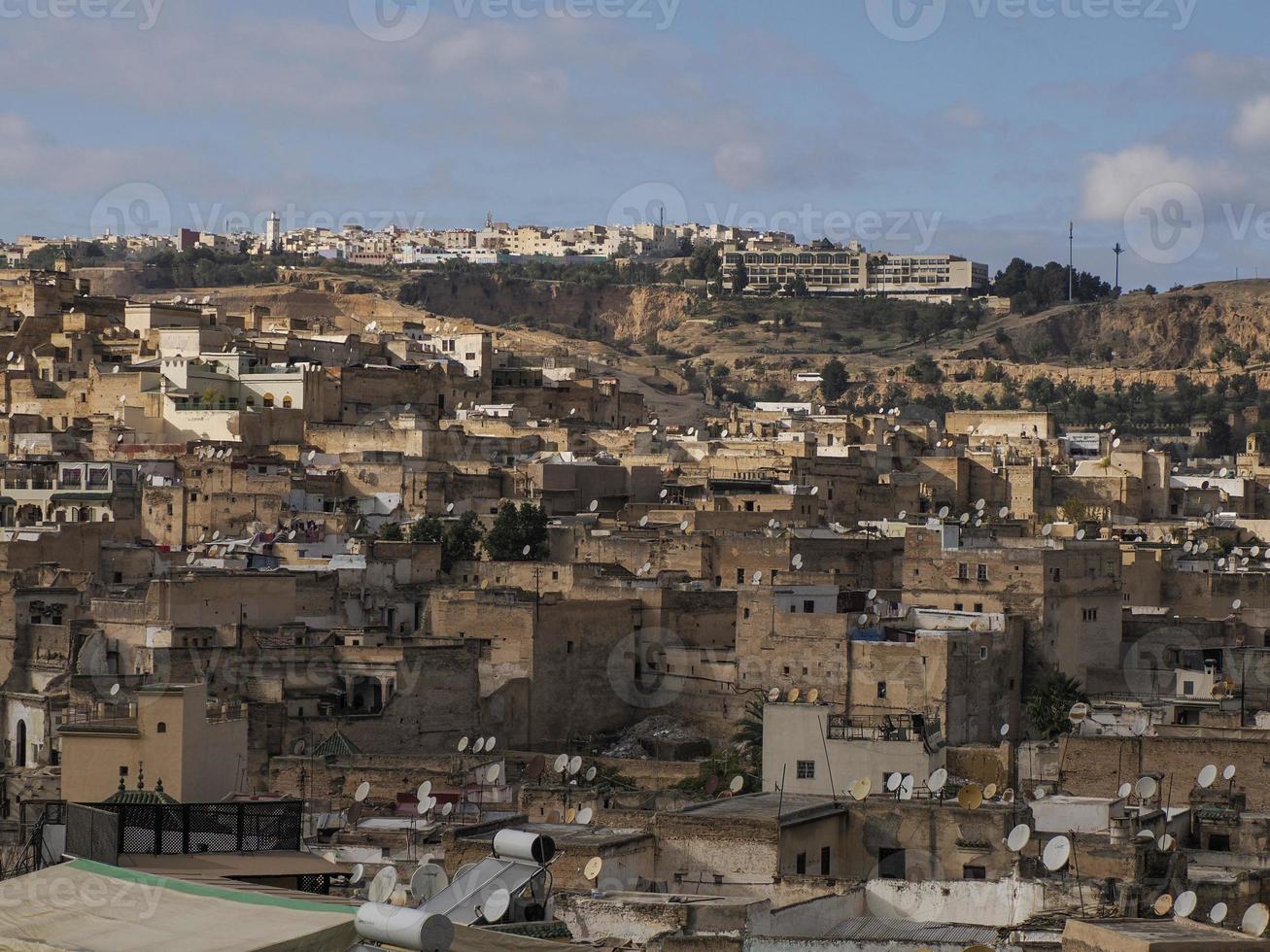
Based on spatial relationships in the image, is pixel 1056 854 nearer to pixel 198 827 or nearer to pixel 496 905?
pixel 496 905

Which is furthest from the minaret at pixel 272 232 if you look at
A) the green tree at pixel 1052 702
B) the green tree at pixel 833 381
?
the green tree at pixel 1052 702

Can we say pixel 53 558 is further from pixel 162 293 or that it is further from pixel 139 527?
pixel 162 293

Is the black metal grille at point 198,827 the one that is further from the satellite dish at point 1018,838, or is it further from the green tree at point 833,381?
the green tree at point 833,381

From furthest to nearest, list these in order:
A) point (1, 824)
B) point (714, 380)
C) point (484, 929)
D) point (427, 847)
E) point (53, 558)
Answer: point (714, 380) < point (53, 558) < point (427, 847) < point (1, 824) < point (484, 929)

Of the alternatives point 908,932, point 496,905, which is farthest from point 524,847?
point 908,932

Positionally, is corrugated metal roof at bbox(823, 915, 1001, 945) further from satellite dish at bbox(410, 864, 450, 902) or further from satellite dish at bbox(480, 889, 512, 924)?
satellite dish at bbox(480, 889, 512, 924)

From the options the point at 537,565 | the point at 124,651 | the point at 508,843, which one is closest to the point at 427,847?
the point at 508,843

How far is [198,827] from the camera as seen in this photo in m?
14.2

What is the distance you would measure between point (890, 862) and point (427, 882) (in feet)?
24.1

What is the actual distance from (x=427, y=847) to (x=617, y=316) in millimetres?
95568

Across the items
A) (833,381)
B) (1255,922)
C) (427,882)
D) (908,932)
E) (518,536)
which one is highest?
(833,381)

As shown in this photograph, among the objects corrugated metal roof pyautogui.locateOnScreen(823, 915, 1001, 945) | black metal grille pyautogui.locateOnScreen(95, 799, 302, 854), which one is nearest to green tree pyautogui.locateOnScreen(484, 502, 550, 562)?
corrugated metal roof pyautogui.locateOnScreen(823, 915, 1001, 945)

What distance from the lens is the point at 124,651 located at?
108 ft

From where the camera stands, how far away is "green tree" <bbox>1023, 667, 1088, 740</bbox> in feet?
100
